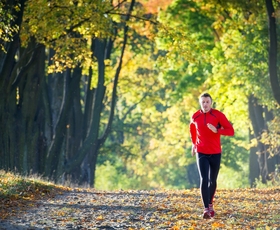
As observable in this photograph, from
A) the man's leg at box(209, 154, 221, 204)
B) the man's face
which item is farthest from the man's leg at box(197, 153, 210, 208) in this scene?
the man's face

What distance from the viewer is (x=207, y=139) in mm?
12352

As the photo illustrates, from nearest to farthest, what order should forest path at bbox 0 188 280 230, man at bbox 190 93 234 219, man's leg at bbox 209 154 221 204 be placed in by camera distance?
forest path at bbox 0 188 280 230 < man at bbox 190 93 234 219 < man's leg at bbox 209 154 221 204

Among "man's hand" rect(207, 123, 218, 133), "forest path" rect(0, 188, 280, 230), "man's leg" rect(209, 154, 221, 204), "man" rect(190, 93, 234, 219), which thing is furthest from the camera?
"man's leg" rect(209, 154, 221, 204)

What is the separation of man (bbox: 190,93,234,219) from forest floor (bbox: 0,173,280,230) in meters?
0.44

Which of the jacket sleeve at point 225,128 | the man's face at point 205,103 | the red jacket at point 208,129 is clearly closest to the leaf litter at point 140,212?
the red jacket at point 208,129

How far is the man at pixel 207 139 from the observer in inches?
483

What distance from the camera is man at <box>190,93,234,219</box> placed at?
1227 centimetres

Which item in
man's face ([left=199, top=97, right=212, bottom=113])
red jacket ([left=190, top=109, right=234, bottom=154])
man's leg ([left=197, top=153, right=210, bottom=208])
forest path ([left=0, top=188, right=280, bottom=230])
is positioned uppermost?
man's face ([left=199, top=97, right=212, bottom=113])

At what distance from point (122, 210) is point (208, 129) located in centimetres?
265

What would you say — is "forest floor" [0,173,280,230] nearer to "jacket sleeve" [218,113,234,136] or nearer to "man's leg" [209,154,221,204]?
"man's leg" [209,154,221,204]

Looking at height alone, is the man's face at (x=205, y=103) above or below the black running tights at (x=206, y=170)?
above

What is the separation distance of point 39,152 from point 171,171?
41.9 metres

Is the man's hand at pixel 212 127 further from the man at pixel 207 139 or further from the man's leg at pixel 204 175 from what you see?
the man's leg at pixel 204 175

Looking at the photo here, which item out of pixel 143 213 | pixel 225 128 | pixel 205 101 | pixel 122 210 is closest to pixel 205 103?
pixel 205 101
